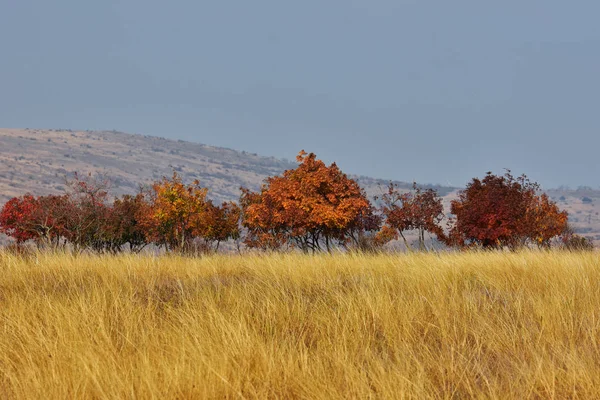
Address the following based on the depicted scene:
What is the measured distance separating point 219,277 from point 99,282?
2.05 metres

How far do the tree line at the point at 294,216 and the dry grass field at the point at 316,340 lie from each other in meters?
20.5

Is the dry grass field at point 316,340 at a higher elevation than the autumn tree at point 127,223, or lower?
higher

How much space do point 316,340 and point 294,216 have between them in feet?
106

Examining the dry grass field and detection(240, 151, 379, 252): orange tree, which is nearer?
the dry grass field

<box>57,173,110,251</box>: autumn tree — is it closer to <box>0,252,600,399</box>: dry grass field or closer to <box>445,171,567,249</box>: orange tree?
<box>445,171,567,249</box>: orange tree

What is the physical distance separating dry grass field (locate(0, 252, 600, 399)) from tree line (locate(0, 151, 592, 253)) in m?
20.5

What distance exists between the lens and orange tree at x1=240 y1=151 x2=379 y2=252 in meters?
38.7

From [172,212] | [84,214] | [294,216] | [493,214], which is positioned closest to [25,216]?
[84,214]

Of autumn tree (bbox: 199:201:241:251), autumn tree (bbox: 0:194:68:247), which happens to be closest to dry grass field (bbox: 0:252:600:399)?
autumn tree (bbox: 0:194:68:247)

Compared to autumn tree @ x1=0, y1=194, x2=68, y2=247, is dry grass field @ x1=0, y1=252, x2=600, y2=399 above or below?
above

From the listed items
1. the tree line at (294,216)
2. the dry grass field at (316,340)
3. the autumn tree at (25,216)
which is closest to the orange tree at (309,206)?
the tree line at (294,216)

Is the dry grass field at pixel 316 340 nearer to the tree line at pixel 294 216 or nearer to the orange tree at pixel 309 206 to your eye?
the tree line at pixel 294 216

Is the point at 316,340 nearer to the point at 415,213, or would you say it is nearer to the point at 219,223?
the point at 415,213

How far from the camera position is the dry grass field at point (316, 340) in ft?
15.6
